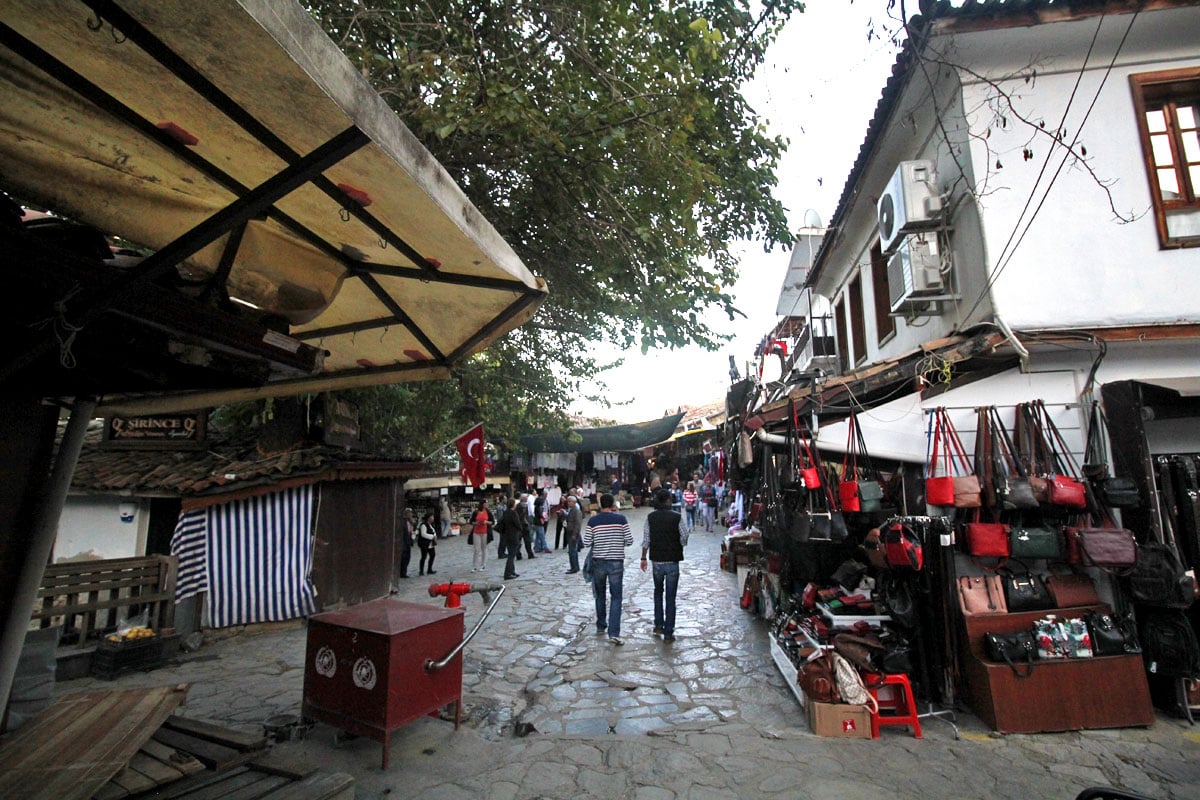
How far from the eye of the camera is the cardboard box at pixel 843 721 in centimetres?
512

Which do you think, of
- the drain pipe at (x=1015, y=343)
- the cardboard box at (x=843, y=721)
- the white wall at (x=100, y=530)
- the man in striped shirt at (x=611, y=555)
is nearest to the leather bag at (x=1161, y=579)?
the drain pipe at (x=1015, y=343)

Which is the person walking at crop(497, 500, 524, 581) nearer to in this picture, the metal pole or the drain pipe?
the drain pipe

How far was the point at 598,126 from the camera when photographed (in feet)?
20.7

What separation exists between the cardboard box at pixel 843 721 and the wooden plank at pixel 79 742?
500cm

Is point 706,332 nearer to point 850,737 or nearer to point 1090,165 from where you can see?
point 1090,165

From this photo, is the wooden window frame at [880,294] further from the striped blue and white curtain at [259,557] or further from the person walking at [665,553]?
the striped blue and white curtain at [259,557]

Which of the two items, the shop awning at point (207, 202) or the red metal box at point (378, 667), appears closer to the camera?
the shop awning at point (207, 202)

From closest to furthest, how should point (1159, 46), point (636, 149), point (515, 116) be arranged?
point (515, 116)
point (1159, 46)
point (636, 149)

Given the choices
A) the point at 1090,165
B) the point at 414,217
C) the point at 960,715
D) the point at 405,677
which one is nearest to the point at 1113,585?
the point at 960,715

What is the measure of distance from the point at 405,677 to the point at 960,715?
502cm

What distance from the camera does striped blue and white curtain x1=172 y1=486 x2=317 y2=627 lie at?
9031 millimetres

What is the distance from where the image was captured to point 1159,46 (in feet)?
20.4

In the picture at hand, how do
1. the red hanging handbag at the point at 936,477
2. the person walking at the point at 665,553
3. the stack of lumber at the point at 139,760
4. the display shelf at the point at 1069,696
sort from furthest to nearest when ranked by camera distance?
1. the person walking at the point at 665,553
2. the red hanging handbag at the point at 936,477
3. the display shelf at the point at 1069,696
4. the stack of lumber at the point at 139,760

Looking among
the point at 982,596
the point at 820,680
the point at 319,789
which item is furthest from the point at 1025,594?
the point at 319,789
